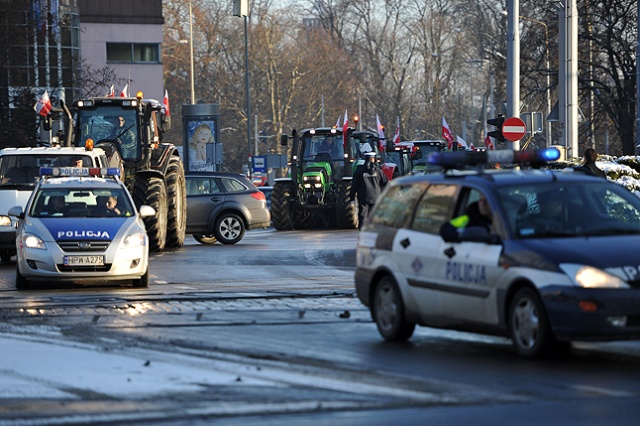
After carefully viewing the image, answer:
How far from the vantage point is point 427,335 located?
13.1m

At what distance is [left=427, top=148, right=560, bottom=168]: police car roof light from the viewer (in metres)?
12.7

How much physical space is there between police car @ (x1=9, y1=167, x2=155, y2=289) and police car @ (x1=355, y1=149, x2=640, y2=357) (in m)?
6.57

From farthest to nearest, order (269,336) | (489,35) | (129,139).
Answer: (489,35) < (129,139) < (269,336)

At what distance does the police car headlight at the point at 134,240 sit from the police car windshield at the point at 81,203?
0.84m

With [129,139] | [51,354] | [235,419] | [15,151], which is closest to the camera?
[235,419]

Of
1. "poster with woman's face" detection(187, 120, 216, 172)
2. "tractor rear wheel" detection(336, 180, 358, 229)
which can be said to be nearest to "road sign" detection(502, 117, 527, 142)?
"tractor rear wheel" detection(336, 180, 358, 229)

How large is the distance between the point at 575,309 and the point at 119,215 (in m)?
11.2

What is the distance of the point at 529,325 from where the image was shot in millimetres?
10930

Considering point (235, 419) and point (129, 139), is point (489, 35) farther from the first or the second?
point (235, 419)

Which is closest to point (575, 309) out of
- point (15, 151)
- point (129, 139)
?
point (15, 151)

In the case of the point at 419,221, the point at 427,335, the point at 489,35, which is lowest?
the point at 427,335

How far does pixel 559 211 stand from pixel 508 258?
759mm

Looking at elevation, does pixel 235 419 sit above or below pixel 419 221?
below

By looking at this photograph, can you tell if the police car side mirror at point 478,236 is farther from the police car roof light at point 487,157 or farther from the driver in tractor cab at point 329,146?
the driver in tractor cab at point 329,146
